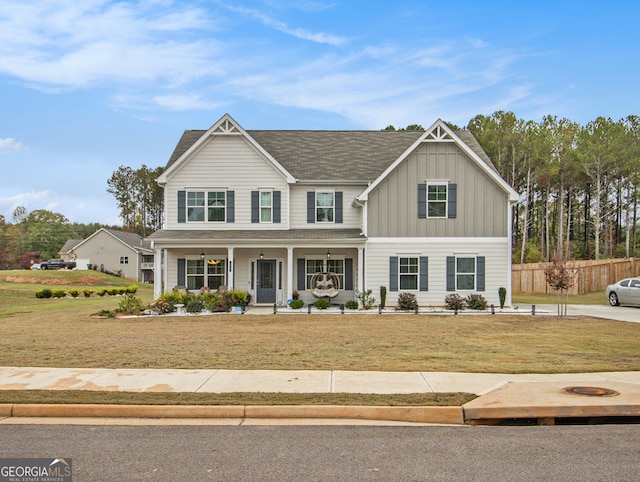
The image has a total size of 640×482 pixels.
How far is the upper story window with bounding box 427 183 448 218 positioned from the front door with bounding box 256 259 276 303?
24.2ft

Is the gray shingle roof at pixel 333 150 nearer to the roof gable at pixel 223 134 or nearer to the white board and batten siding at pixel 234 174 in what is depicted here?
the roof gable at pixel 223 134

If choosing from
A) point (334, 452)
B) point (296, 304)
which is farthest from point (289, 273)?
point (334, 452)

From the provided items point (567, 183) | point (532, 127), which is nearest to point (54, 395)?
point (532, 127)

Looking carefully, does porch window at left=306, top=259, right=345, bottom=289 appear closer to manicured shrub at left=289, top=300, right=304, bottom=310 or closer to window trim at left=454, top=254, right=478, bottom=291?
manicured shrub at left=289, top=300, right=304, bottom=310

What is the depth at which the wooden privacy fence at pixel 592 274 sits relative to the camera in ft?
111

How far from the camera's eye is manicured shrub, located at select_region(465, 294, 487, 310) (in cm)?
2275

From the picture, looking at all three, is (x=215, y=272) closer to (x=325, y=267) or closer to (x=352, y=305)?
(x=325, y=267)

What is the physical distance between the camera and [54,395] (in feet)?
27.2

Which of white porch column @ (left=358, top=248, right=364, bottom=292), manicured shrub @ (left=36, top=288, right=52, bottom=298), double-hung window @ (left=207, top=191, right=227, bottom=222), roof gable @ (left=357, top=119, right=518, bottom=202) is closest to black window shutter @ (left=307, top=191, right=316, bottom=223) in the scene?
roof gable @ (left=357, top=119, right=518, bottom=202)

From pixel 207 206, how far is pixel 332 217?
565cm

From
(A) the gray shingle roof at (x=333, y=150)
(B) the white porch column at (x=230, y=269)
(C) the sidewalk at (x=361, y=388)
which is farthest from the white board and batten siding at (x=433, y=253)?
(C) the sidewalk at (x=361, y=388)

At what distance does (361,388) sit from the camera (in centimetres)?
880

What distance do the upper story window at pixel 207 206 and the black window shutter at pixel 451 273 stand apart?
10081 mm

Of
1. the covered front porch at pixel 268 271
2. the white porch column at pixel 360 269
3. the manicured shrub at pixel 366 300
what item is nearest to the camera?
the manicured shrub at pixel 366 300
